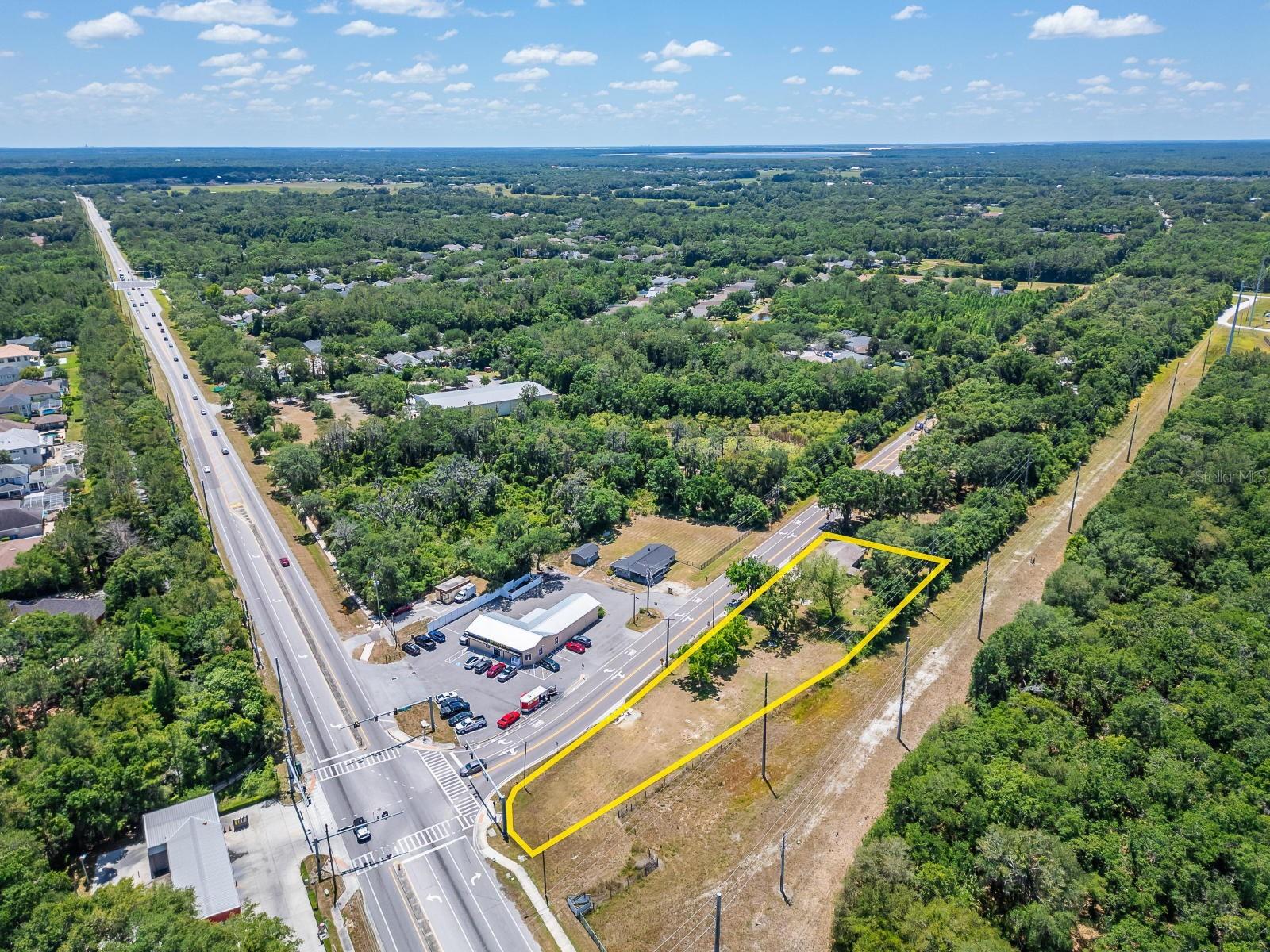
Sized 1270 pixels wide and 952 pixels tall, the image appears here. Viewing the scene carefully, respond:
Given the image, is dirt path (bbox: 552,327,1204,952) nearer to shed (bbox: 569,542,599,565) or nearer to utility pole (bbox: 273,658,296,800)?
utility pole (bbox: 273,658,296,800)

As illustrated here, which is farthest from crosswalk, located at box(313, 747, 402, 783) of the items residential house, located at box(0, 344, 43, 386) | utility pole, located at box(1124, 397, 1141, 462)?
residential house, located at box(0, 344, 43, 386)

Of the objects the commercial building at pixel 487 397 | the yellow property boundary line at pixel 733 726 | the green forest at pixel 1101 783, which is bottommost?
the yellow property boundary line at pixel 733 726

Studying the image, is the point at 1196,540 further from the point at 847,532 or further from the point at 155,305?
the point at 155,305

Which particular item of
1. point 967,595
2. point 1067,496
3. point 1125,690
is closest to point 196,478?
point 967,595

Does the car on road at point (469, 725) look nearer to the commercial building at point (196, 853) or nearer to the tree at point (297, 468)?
the commercial building at point (196, 853)

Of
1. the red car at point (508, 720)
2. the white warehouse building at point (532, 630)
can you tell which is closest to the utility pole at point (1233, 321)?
the white warehouse building at point (532, 630)
